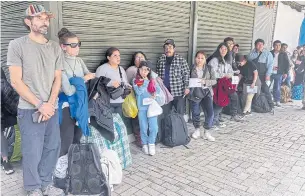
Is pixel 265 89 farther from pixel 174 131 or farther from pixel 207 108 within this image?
pixel 174 131

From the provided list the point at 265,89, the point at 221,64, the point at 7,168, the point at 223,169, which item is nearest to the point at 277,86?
the point at 265,89

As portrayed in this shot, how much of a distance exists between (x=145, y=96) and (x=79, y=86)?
51.5 inches

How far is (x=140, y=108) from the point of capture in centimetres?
425

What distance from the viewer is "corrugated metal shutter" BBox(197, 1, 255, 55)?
20.0 ft

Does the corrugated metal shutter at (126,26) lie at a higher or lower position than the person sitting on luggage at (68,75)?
higher

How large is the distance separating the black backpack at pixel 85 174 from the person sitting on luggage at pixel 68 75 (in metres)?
0.37

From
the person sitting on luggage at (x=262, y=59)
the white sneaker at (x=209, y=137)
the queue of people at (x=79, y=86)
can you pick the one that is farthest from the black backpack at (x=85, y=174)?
the person sitting on luggage at (x=262, y=59)

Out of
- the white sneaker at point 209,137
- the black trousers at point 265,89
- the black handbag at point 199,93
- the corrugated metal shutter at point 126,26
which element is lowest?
the white sneaker at point 209,137

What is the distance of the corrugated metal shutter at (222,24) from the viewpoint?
609 cm

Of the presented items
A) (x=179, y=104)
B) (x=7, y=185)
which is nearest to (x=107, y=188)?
(x=7, y=185)

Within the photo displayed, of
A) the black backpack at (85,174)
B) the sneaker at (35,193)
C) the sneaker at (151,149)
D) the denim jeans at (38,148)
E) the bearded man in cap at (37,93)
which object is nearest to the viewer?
the bearded man in cap at (37,93)

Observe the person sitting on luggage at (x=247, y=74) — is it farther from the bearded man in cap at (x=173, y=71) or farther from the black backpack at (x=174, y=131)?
the black backpack at (x=174, y=131)

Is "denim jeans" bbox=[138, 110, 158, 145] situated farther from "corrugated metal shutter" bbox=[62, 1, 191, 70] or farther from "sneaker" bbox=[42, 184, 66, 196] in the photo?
"sneaker" bbox=[42, 184, 66, 196]

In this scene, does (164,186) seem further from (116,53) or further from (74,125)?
(116,53)
